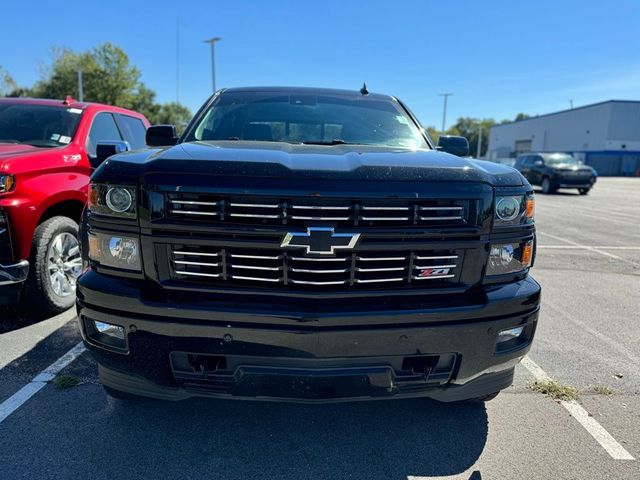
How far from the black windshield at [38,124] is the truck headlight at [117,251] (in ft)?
10.0

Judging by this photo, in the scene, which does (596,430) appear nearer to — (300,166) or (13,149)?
(300,166)

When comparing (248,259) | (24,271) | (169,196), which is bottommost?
(24,271)

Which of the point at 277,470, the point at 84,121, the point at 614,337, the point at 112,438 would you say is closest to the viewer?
the point at 277,470

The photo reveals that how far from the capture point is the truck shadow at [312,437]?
2.35 meters

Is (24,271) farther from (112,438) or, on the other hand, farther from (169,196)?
(169,196)

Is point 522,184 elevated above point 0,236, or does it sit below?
above

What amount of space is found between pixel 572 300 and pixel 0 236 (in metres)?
5.49

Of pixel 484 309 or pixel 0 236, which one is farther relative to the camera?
pixel 0 236

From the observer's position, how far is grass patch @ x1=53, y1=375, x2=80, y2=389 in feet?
9.99

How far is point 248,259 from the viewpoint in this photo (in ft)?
6.82

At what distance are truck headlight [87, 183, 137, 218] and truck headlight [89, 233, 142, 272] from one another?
0.35ft

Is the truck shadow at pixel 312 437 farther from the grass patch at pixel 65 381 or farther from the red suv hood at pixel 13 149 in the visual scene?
the red suv hood at pixel 13 149

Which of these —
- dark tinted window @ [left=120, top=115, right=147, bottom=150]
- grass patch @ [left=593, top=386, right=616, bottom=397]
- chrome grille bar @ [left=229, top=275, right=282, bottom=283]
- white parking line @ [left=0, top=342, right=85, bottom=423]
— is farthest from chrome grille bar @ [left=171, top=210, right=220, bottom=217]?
dark tinted window @ [left=120, top=115, right=147, bottom=150]

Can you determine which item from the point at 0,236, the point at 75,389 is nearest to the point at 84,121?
the point at 0,236
